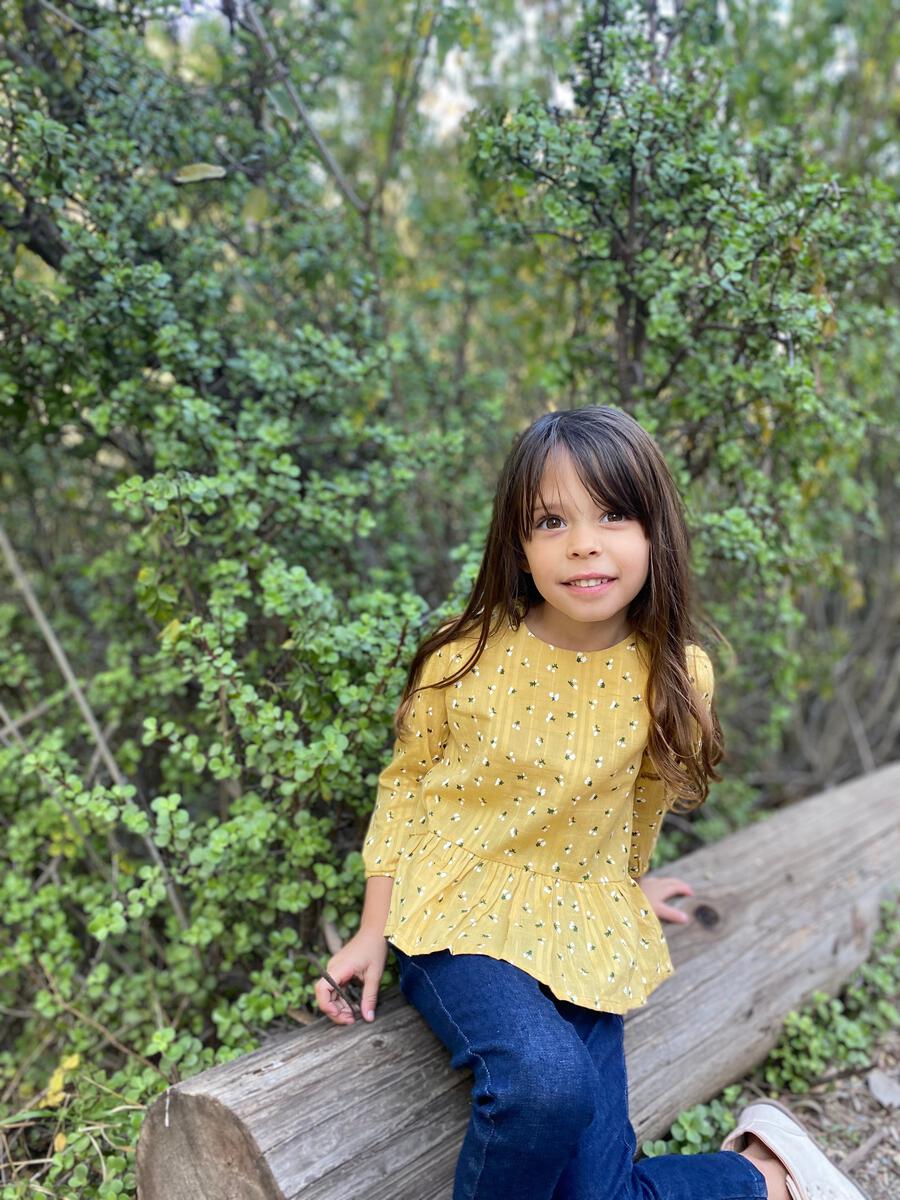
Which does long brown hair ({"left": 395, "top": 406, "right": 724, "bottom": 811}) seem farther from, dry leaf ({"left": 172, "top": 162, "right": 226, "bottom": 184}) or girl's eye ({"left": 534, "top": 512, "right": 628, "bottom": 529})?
dry leaf ({"left": 172, "top": 162, "right": 226, "bottom": 184})

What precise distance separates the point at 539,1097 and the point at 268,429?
54.5 inches

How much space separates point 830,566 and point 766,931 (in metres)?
1.02

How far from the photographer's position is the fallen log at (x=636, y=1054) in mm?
1318

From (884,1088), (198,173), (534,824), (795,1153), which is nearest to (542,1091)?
→ (534,824)

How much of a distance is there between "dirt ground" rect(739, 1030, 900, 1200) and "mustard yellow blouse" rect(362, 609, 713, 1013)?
0.65 meters

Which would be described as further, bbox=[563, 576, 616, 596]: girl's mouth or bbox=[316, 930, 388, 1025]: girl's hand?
bbox=[316, 930, 388, 1025]: girl's hand

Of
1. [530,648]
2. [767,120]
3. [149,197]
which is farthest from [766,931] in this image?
[767,120]

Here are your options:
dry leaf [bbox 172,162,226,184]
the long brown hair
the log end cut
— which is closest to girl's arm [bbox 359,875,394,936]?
the long brown hair

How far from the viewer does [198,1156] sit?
4.48ft

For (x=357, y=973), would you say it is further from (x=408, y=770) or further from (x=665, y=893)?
(x=665, y=893)

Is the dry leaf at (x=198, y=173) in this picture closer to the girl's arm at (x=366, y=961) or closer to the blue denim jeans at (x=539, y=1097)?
the girl's arm at (x=366, y=961)

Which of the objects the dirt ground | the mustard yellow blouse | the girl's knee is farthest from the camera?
the dirt ground

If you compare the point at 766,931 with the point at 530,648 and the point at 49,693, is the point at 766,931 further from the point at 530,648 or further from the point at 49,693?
the point at 49,693

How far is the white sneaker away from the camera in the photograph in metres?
1.52
